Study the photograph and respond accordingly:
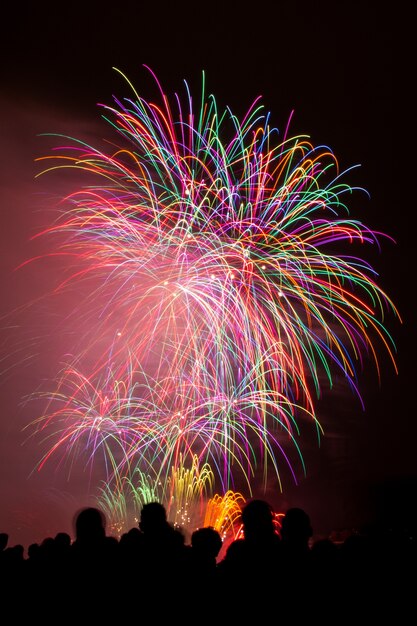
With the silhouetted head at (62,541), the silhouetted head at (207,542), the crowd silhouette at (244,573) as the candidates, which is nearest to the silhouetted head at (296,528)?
the crowd silhouette at (244,573)

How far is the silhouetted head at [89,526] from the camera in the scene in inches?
221

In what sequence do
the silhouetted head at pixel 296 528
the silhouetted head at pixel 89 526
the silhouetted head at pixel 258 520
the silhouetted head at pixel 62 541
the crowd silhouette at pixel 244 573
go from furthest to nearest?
the silhouetted head at pixel 62 541, the silhouetted head at pixel 89 526, the silhouetted head at pixel 296 528, the silhouetted head at pixel 258 520, the crowd silhouette at pixel 244 573

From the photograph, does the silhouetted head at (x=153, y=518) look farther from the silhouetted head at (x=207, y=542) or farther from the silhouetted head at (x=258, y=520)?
the silhouetted head at (x=258, y=520)

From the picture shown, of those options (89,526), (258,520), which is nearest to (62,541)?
(89,526)

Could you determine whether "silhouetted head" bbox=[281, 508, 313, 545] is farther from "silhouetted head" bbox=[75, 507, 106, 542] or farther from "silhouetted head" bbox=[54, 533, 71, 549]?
"silhouetted head" bbox=[54, 533, 71, 549]

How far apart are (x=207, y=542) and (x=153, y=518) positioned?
1.72ft

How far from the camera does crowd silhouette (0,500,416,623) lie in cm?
503

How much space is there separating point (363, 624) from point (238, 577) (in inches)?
33.3

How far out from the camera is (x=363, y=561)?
17.9 feet

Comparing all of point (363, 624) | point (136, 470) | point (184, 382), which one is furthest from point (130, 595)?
point (136, 470)

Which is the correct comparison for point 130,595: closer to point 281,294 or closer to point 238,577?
point 238,577

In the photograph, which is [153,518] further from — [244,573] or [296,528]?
[296,528]

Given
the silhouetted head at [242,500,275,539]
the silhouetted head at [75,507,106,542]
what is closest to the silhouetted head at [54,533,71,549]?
the silhouetted head at [75,507,106,542]

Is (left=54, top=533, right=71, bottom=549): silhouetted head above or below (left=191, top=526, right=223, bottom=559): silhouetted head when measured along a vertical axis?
above
